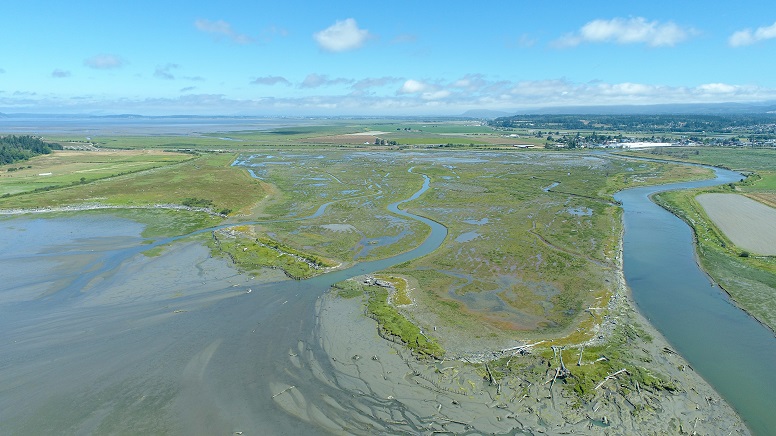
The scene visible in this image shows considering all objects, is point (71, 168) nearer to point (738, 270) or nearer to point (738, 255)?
point (738, 270)

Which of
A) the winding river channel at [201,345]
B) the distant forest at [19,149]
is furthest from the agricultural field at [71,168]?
the winding river channel at [201,345]

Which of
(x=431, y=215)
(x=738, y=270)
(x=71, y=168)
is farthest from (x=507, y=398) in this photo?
(x=71, y=168)

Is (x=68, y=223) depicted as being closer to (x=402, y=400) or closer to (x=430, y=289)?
(x=430, y=289)

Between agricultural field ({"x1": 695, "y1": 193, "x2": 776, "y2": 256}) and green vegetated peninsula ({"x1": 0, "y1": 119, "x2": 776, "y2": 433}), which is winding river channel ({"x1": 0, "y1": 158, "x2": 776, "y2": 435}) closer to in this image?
green vegetated peninsula ({"x1": 0, "y1": 119, "x2": 776, "y2": 433})

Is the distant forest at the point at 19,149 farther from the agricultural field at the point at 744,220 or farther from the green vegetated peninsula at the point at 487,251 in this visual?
the agricultural field at the point at 744,220

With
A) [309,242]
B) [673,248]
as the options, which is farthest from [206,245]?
[673,248]

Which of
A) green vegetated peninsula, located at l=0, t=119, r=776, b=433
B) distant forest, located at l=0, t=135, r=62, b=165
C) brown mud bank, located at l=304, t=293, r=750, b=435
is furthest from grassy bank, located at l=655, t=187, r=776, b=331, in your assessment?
distant forest, located at l=0, t=135, r=62, b=165
